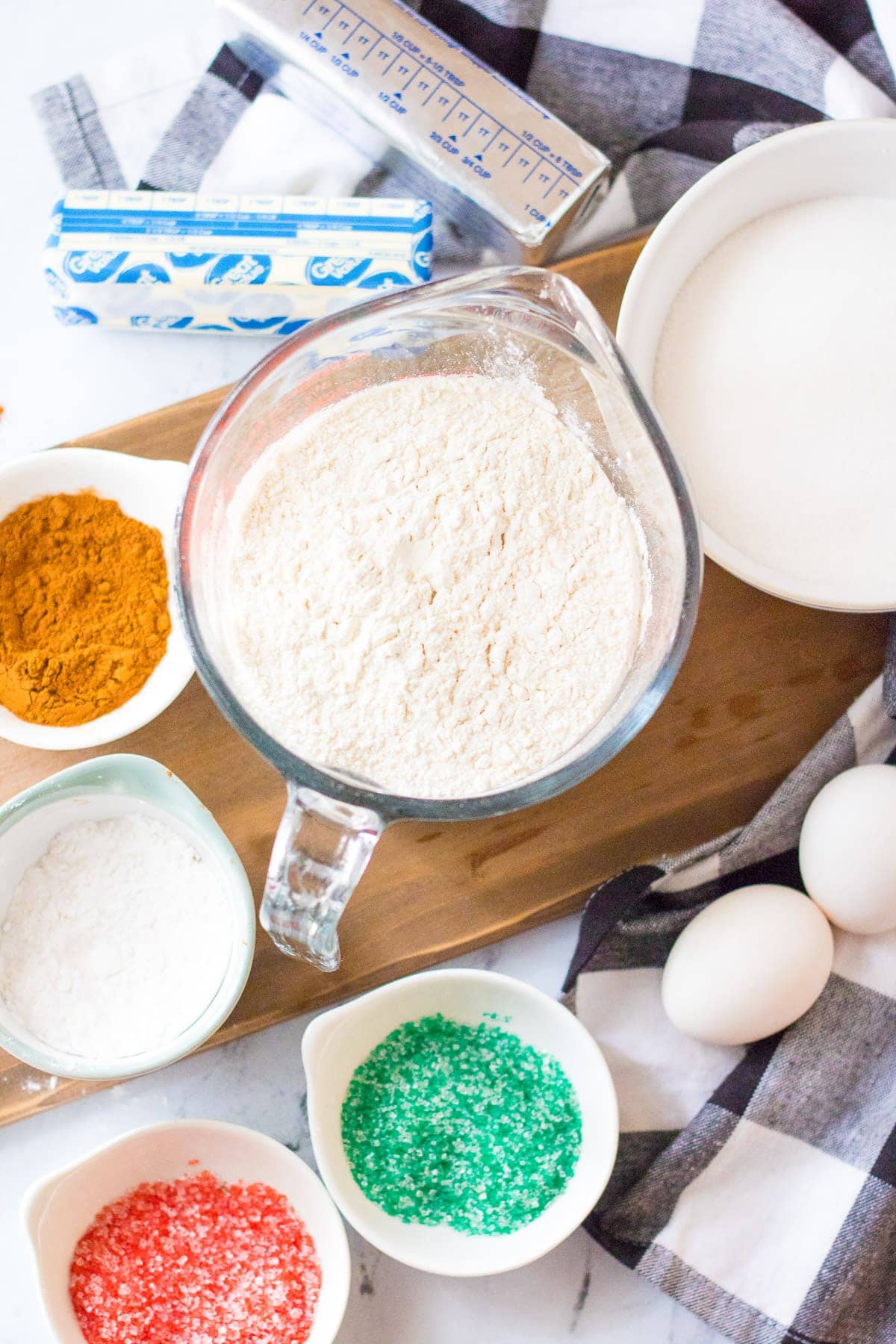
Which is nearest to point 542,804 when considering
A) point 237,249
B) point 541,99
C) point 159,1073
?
point 159,1073

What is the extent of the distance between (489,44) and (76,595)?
0.64 meters

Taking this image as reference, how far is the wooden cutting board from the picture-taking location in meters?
0.97

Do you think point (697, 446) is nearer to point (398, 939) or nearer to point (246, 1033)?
point (398, 939)

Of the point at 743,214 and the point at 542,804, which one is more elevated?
the point at 743,214

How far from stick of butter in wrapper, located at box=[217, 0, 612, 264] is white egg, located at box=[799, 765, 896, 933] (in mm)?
540

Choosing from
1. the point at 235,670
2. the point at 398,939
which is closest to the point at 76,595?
the point at 235,670

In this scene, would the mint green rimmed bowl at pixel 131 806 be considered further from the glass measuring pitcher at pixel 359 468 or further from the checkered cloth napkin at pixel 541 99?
the checkered cloth napkin at pixel 541 99

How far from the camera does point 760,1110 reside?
994mm

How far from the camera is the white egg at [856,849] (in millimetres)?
922

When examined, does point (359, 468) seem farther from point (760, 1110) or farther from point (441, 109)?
point (760, 1110)

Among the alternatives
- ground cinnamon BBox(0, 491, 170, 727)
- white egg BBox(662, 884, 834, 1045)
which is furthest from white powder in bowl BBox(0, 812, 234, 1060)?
white egg BBox(662, 884, 834, 1045)

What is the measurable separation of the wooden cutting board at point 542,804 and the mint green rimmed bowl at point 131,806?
4cm

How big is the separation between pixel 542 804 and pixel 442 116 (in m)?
0.60

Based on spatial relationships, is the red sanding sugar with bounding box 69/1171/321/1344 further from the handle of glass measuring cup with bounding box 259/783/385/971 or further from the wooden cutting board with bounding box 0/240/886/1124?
the handle of glass measuring cup with bounding box 259/783/385/971
